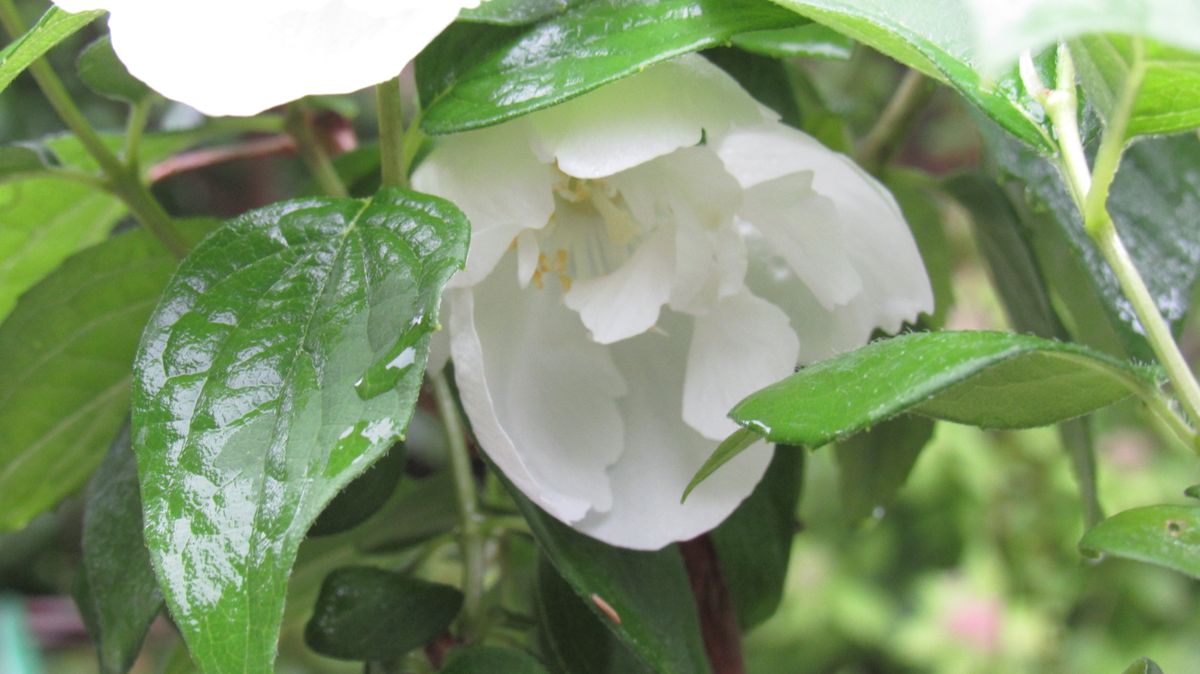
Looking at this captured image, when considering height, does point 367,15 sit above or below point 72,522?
above

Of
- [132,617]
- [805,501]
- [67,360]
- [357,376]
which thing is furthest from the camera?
[805,501]

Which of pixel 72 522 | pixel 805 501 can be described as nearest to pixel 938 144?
pixel 805 501

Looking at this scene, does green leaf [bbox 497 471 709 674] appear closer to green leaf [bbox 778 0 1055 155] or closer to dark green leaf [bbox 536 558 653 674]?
dark green leaf [bbox 536 558 653 674]

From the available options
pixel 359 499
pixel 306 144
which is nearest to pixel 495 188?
pixel 359 499

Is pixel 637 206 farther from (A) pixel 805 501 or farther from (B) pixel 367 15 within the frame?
(A) pixel 805 501

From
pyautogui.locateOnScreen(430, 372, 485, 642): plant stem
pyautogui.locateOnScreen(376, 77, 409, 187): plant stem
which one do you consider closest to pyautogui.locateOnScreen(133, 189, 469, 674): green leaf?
pyautogui.locateOnScreen(376, 77, 409, 187): plant stem

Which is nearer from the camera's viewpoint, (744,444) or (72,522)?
(744,444)

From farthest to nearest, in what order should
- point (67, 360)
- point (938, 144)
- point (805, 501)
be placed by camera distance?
point (938, 144) → point (805, 501) → point (67, 360)

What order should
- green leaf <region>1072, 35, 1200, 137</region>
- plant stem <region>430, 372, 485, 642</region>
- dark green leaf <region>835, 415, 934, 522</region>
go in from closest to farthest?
green leaf <region>1072, 35, 1200, 137</region> < plant stem <region>430, 372, 485, 642</region> < dark green leaf <region>835, 415, 934, 522</region>
